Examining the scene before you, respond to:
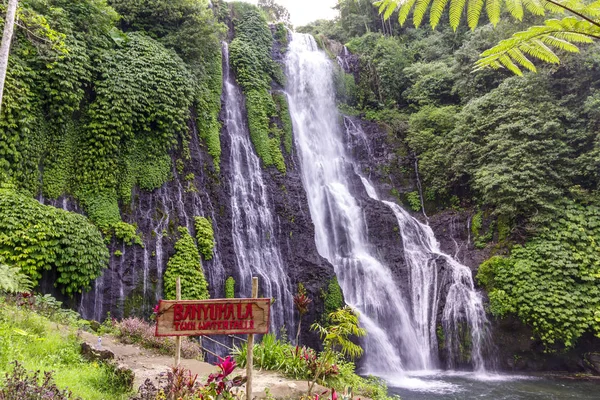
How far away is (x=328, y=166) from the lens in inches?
752

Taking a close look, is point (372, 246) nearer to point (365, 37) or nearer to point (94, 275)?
point (94, 275)

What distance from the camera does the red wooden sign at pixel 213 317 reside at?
4254 millimetres

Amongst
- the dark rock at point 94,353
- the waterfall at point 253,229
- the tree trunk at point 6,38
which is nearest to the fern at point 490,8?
the dark rock at point 94,353

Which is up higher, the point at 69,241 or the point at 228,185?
the point at 228,185

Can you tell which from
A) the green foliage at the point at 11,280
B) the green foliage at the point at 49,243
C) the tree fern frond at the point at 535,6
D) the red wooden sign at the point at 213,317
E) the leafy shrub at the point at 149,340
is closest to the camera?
the tree fern frond at the point at 535,6

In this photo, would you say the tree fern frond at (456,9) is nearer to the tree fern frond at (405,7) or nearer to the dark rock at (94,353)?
the tree fern frond at (405,7)

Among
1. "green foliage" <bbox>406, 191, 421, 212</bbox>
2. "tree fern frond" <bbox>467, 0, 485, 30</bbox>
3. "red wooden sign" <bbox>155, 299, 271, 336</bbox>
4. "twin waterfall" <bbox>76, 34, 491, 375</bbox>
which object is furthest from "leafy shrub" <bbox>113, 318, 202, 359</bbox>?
"green foliage" <bbox>406, 191, 421, 212</bbox>

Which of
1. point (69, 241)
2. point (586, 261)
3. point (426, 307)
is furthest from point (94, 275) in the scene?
point (586, 261)

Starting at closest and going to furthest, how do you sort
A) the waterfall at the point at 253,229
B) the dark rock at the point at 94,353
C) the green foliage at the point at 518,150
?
the dark rock at the point at 94,353 → the waterfall at the point at 253,229 → the green foliage at the point at 518,150

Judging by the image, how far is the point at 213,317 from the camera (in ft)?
14.0

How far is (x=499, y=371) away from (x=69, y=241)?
13708mm

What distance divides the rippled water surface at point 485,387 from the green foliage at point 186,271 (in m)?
6.12

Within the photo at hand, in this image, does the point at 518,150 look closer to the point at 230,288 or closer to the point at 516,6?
the point at 230,288

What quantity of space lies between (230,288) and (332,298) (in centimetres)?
359
